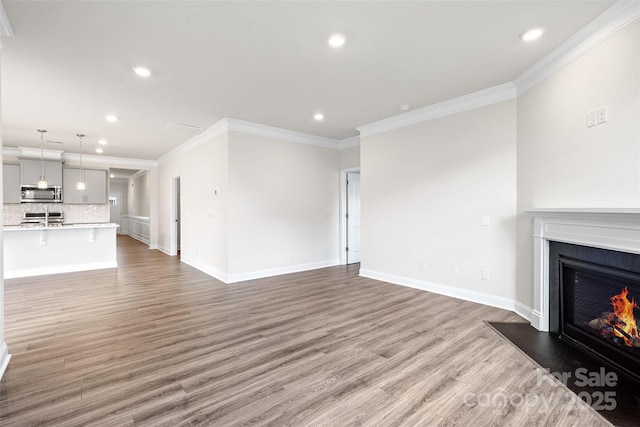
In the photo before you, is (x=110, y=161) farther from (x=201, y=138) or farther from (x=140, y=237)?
(x=201, y=138)

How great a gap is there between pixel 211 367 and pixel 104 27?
115 inches

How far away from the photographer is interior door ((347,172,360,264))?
263 inches

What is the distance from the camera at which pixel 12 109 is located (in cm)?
437

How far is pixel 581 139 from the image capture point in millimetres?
2668

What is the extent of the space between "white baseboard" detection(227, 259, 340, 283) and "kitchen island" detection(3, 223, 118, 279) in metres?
3.37

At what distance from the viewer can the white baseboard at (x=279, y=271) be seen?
5.09 meters

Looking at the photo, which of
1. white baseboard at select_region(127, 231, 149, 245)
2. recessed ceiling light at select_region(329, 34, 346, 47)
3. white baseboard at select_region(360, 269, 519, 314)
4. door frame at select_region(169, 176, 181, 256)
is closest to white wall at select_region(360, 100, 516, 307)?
white baseboard at select_region(360, 269, 519, 314)

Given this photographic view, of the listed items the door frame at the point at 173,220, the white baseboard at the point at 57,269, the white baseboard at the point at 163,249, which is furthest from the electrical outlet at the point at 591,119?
the white baseboard at the point at 163,249

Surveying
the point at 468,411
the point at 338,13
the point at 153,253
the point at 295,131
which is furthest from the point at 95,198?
the point at 468,411

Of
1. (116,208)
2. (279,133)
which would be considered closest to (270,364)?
(279,133)

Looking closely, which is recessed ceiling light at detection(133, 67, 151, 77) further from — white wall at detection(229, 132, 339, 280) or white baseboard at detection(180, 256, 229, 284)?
white baseboard at detection(180, 256, 229, 284)

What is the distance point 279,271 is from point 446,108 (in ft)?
12.9

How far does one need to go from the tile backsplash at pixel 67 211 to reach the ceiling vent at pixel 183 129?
15.6 ft

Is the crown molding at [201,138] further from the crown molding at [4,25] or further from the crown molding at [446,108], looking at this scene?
the crown molding at [4,25]
